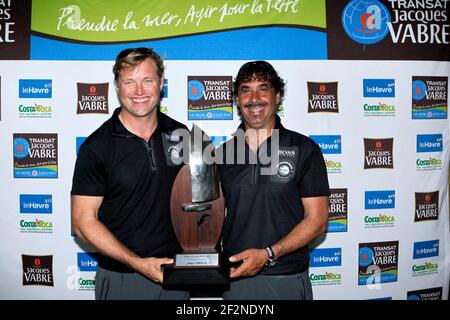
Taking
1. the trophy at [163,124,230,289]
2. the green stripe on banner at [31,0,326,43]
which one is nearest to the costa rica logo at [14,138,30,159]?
the green stripe on banner at [31,0,326,43]

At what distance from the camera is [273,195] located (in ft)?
4.98

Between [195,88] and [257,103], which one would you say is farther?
[195,88]

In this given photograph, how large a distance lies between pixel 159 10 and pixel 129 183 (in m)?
1.34

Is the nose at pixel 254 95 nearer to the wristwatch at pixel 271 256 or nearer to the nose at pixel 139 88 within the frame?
the nose at pixel 139 88

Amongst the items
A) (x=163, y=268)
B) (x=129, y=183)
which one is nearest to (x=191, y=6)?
(x=129, y=183)

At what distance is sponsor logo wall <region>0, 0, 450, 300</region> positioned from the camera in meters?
2.25

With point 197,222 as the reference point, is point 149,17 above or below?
above

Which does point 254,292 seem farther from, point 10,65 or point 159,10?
point 10,65

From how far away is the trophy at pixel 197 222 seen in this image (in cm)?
132

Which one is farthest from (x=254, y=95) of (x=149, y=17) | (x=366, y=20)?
(x=366, y=20)

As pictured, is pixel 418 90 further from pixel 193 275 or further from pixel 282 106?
pixel 193 275

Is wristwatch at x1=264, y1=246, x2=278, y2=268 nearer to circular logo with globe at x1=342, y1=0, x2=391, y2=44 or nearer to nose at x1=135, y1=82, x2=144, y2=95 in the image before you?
nose at x1=135, y1=82, x2=144, y2=95

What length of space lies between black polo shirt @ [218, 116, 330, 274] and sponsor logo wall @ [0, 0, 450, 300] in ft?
2.62

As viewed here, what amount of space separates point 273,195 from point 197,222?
35cm
